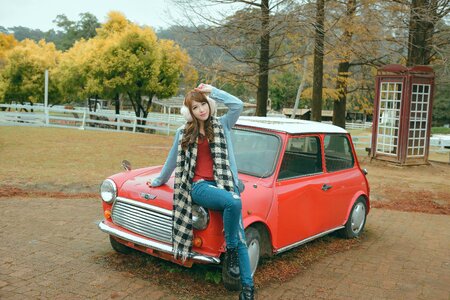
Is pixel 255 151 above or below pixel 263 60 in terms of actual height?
below

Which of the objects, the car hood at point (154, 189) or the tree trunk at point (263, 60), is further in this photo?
the tree trunk at point (263, 60)

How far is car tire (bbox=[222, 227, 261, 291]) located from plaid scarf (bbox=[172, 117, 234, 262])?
445 millimetres

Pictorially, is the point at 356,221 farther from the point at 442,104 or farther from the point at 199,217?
the point at 442,104

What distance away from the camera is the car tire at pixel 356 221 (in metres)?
6.43

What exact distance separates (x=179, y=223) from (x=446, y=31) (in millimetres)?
17020

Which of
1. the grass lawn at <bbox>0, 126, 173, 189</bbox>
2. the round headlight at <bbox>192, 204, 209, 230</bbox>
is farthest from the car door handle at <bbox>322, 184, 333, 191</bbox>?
the grass lawn at <bbox>0, 126, 173, 189</bbox>

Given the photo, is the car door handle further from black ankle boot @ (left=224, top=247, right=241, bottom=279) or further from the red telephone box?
the red telephone box

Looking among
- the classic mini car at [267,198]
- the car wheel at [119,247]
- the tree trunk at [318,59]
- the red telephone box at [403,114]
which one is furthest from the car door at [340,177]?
the red telephone box at [403,114]

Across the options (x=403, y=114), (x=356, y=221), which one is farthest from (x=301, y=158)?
(x=403, y=114)

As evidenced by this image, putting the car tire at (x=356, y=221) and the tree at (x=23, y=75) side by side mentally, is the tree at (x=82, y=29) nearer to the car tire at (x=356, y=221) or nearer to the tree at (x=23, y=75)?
the tree at (x=23, y=75)

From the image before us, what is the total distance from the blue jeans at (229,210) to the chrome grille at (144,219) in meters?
0.44

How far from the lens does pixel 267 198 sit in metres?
4.74

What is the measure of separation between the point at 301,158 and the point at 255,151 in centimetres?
64

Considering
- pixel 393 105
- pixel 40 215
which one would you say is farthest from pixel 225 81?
pixel 40 215
